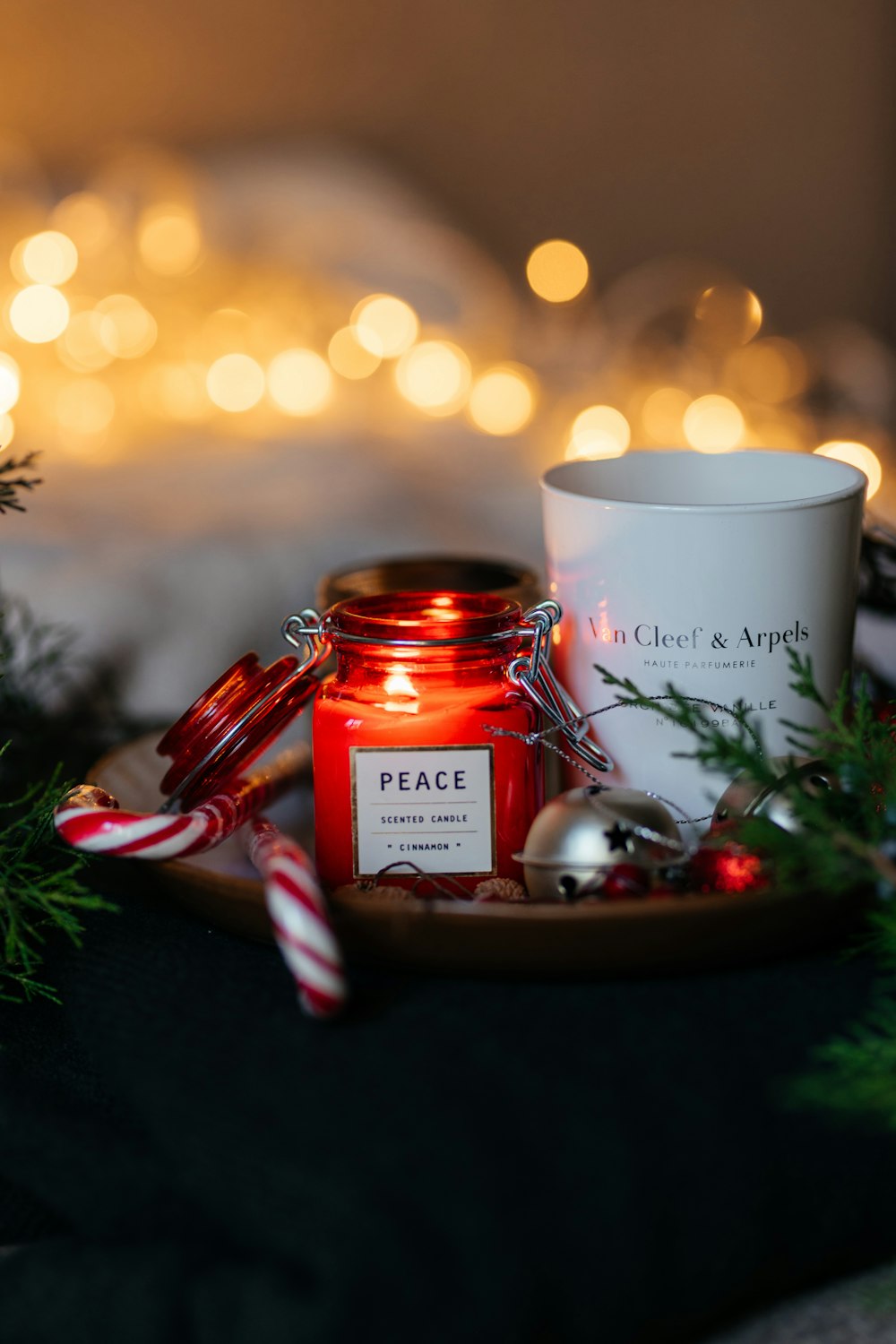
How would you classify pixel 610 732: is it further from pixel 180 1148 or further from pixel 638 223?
pixel 638 223

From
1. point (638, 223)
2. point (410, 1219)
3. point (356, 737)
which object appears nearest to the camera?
point (410, 1219)

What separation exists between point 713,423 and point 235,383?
0.61 meters

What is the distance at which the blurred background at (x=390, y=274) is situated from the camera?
3.76 ft

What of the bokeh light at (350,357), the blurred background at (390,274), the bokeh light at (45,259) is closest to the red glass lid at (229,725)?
the blurred background at (390,274)

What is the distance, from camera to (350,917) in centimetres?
53

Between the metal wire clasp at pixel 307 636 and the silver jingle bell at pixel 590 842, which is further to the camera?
the metal wire clasp at pixel 307 636

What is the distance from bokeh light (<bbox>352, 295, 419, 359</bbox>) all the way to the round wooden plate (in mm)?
1169

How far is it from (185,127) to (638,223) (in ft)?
2.57

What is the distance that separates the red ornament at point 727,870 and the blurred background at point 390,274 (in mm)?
552

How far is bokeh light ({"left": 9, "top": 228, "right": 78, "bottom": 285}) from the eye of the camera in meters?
1.61

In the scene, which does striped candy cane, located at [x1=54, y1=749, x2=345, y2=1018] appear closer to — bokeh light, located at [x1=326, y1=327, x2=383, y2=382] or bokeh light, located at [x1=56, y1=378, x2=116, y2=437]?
bokeh light, located at [x1=56, y1=378, x2=116, y2=437]

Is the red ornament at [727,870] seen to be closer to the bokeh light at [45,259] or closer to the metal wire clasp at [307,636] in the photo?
the metal wire clasp at [307,636]

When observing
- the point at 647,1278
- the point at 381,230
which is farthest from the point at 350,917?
the point at 381,230

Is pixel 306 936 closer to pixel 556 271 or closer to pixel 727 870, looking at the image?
pixel 727 870
